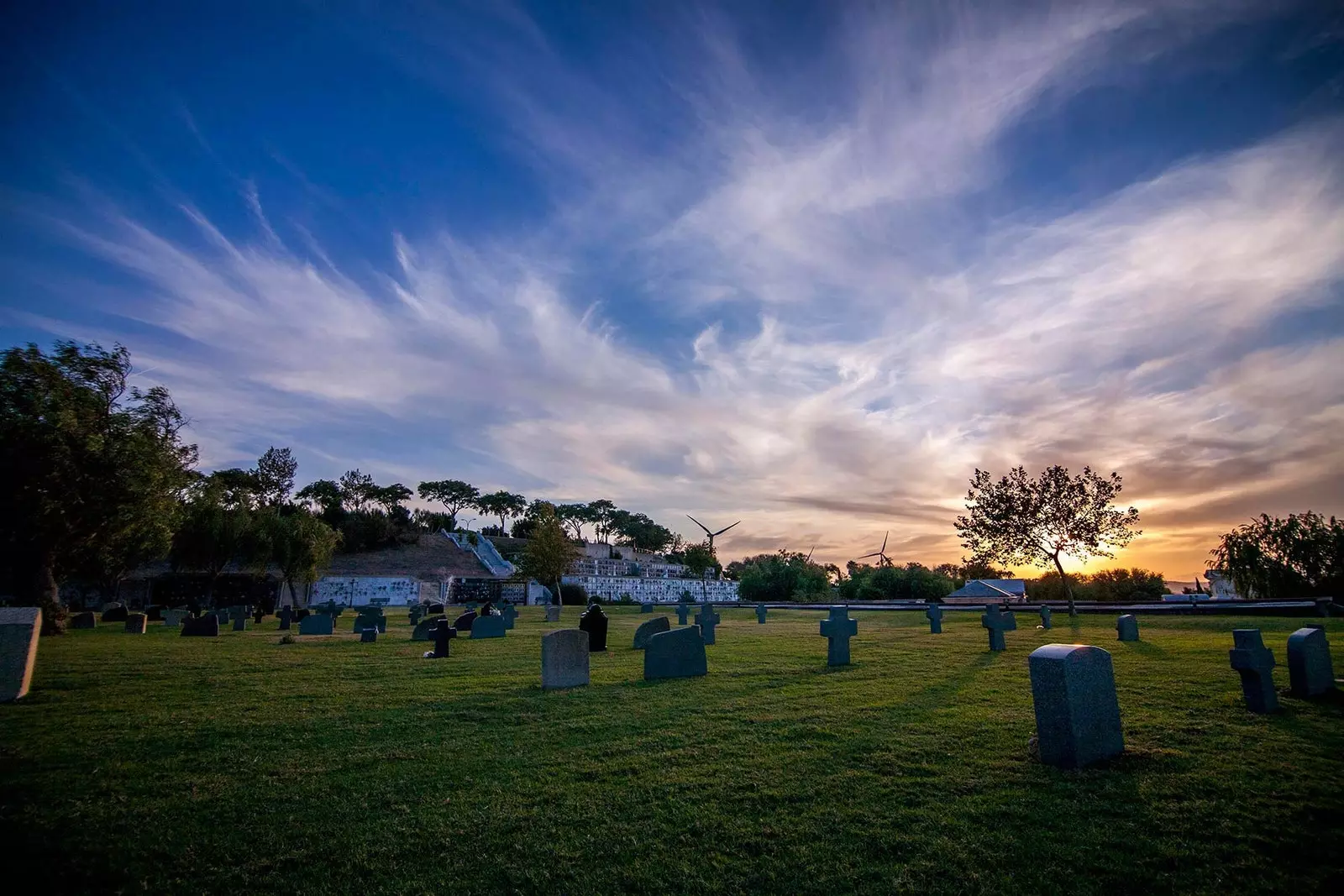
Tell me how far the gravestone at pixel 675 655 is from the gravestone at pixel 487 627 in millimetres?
11681

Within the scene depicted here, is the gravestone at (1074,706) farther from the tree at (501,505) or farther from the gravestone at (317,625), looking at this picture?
the tree at (501,505)

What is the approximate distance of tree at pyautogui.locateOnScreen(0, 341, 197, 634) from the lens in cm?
1841

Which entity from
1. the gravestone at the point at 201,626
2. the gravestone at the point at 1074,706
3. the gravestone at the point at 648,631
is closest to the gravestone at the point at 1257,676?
the gravestone at the point at 1074,706

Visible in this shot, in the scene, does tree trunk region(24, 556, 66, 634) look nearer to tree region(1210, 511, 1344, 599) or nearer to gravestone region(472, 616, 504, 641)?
gravestone region(472, 616, 504, 641)

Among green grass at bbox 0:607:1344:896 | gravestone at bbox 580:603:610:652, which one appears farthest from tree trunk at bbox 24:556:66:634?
gravestone at bbox 580:603:610:652

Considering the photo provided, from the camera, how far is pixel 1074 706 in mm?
5242

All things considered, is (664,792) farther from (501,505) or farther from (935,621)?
(501,505)

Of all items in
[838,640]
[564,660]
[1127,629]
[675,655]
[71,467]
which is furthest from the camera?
[71,467]

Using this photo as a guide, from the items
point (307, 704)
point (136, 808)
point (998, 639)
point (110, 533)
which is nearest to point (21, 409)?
point (110, 533)

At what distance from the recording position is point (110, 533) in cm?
2008

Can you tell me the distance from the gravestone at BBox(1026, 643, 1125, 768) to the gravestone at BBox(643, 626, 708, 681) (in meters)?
6.07

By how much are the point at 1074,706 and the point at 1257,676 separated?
3.70m

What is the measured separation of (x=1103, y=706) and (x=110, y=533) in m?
28.0

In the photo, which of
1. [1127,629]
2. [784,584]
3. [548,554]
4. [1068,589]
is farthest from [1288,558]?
[548,554]
